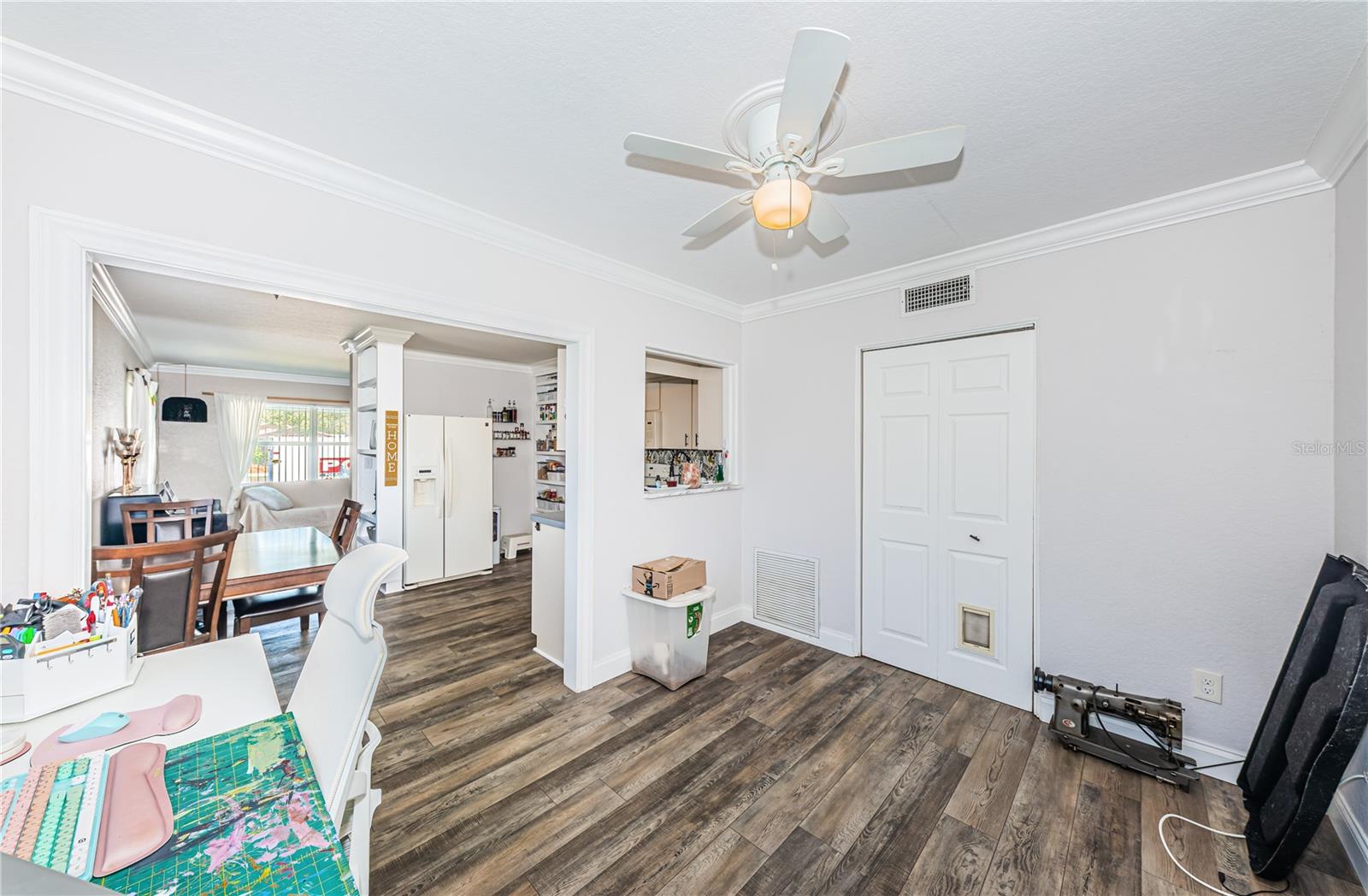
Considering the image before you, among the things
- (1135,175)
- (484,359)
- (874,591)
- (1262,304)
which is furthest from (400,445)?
(1262,304)

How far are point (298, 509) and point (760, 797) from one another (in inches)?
244

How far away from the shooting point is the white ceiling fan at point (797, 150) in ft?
3.94

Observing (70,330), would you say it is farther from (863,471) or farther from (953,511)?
(953,511)

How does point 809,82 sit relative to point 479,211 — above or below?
below

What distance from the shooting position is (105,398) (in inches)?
138

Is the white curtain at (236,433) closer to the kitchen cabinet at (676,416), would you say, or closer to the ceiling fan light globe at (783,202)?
the kitchen cabinet at (676,416)

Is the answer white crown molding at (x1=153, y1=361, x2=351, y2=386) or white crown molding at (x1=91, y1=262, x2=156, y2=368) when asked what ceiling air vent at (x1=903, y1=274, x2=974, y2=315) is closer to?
white crown molding at (x1=91, y1=262, x2=156, y2=368)

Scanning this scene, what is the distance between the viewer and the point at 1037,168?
1.98 m

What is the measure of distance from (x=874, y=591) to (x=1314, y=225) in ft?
8.30

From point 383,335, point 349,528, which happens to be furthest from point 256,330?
point 349,528

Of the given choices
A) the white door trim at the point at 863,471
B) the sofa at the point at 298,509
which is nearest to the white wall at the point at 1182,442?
the white door trim at the point at 863,471

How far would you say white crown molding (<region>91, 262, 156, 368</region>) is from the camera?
2.94 m

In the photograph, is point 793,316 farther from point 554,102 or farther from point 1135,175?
point 554,102

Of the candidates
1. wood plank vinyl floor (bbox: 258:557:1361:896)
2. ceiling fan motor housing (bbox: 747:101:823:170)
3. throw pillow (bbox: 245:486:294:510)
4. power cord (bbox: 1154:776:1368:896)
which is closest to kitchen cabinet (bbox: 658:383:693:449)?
wood plank vinyl floor (bbox: 258:557:1361:896)
